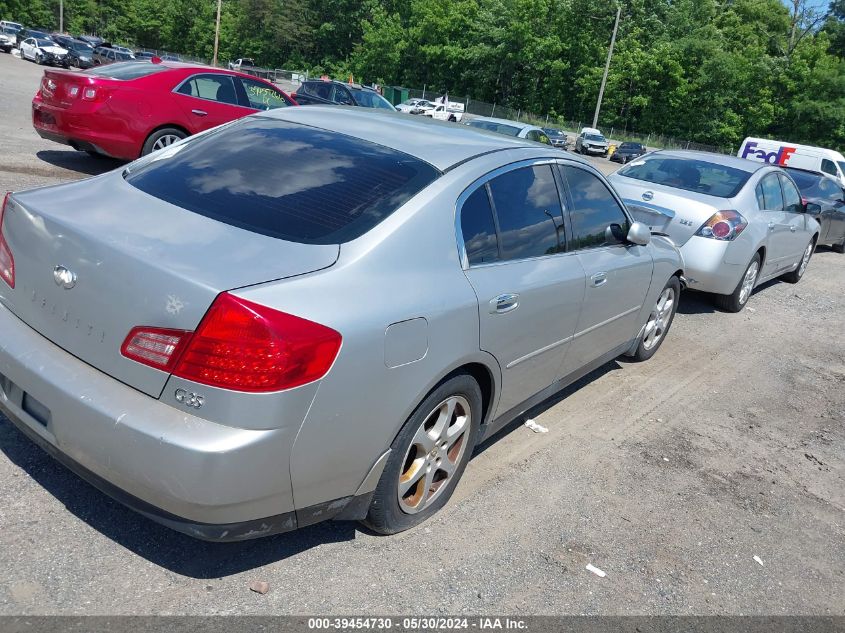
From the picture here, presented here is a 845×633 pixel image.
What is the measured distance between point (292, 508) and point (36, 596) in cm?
94

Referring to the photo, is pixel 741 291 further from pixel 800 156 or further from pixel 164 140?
pixel 800 156

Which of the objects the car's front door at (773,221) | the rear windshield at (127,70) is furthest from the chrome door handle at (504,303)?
the rear windshield at (127,70)

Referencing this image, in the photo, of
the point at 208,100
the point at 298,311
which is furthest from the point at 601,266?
the point at 208,100

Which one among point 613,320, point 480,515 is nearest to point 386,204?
point 480,515

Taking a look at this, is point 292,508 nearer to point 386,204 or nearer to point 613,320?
point 386,204

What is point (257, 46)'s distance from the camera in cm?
8994

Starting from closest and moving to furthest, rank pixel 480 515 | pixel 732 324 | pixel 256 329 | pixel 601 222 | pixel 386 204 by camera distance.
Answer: pixel 256 329
pixel 386 204
pixel 480 515
pixel 601 222
pixel 732 324

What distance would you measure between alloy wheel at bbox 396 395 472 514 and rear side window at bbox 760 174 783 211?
20.6 ft

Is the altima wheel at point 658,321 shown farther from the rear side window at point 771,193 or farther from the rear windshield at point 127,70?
the rear windshield at point 127,70

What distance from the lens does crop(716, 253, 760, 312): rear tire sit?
8.17 meters

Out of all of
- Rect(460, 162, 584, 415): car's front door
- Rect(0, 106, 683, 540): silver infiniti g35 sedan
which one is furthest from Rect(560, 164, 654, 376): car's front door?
Rect(0, 106, 683, 540): silver infiniti g35 sedan

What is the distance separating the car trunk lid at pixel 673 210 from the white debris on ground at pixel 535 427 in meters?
3.45

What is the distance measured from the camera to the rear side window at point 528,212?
3.67 metres

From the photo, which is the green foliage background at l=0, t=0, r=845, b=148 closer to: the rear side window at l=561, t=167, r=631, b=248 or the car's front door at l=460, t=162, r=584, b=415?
the rear side window at l=561, t=167, r=631, b=248
